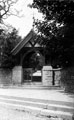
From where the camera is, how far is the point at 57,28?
409 inches

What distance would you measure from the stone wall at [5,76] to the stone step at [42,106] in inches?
283

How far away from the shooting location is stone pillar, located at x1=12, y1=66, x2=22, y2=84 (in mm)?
16672

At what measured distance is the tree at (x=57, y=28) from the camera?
972cm

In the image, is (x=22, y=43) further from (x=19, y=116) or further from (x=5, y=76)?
(x=19, y=116)

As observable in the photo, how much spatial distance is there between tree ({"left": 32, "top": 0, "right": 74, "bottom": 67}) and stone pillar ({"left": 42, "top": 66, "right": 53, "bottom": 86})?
431cm

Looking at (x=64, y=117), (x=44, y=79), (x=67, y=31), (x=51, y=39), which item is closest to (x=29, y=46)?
(x=44, y=79)

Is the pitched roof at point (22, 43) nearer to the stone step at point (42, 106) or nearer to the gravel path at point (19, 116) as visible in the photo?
the stone step at point (42, 106)

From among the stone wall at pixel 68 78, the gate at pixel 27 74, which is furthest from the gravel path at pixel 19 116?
the gate at pixel 27 74

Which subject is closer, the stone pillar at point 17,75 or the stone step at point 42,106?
the stone step at point 42,106

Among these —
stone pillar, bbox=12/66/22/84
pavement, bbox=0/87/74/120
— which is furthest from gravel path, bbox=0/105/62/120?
stone pillar, bbox=12/66/22/84

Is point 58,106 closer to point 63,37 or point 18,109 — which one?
point 18,109

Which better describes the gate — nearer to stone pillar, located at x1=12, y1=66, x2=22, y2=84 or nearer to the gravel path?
stone pillar, located at x1=12, y1=66, x2=22, y2=84

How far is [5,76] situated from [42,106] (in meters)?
9.83

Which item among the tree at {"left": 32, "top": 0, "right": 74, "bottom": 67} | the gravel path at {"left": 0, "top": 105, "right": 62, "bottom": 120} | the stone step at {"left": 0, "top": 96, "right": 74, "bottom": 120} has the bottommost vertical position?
the gravel path at {"left": 0, "top": 105, "right": 62, "bottom": 120}
